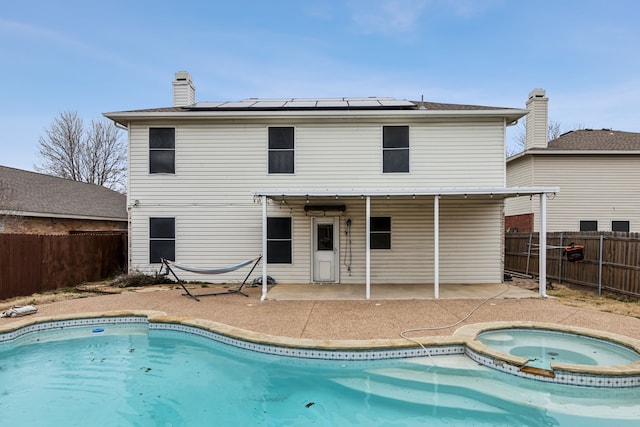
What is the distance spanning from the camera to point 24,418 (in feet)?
13.0

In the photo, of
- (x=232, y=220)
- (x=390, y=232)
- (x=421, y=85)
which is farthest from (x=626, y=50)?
(x=232, y=220)

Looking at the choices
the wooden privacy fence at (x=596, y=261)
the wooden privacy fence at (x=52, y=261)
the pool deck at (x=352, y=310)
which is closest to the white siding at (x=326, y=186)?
the pool deck at (x=352, y=310)

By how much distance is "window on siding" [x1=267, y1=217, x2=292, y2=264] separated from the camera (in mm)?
10125

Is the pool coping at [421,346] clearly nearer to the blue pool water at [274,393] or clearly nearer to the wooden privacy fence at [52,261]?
the blue pool water at [274,393]

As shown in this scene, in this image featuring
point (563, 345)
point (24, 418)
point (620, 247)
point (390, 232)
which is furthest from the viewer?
point (390, 232)

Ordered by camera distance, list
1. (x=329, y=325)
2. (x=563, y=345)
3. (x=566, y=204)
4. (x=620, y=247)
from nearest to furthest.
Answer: (x=563, y=345), (x=329, y=325), (x=620, y=247), (x=566, y=204)

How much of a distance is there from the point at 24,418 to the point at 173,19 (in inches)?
512

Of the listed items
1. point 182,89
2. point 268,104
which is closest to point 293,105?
point 268,104

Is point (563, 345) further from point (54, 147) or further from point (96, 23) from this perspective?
point (54, 147)

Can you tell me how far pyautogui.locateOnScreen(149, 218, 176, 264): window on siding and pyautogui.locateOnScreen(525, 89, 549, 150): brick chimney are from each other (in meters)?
13.3

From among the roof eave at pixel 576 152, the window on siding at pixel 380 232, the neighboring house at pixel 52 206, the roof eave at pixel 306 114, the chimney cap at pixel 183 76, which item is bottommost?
the window on siding at pixel 380 232

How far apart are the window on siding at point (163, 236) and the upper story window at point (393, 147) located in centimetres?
626

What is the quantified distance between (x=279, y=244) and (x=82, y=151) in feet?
79.6

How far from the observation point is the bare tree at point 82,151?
85.1 feet
